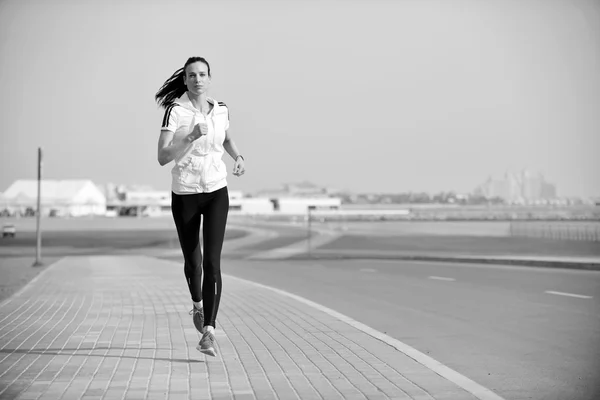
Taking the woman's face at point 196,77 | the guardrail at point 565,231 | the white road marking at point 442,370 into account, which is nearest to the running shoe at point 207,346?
the white road marking at point 442,370

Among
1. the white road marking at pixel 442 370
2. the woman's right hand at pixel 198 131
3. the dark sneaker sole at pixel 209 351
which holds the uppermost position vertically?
the woman's right hand at pixel 198 131

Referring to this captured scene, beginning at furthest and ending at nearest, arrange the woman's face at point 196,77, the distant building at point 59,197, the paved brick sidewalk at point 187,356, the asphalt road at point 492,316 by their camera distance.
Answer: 1. the distant building at point 59,197
2. the asphalt road at point 492,316
3. the woman's face at point 196,77
4. the paved brick sidewalk at point 187,356

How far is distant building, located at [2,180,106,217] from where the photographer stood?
136250 millimetres

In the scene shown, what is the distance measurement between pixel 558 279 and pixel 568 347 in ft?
32.1

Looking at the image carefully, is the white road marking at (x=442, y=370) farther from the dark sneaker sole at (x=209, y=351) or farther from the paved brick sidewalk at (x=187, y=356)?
the dark sneaker sole at (x=209, y=351)

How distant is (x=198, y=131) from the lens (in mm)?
6348

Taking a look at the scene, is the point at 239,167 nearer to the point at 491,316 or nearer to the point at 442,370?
the point at 442,370

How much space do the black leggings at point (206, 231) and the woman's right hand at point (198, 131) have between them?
1.62 ft

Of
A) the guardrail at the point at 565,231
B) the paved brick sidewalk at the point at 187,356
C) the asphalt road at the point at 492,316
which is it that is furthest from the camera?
the guardrail at the point at 565,231

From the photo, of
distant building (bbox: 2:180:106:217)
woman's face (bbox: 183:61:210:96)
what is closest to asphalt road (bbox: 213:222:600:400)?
woman's face (bbox: 183:61:210:96)

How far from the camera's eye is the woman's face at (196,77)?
6621 mm

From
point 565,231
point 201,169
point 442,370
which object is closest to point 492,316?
point 442,370

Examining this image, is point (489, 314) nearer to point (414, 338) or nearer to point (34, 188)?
point (414, 338)

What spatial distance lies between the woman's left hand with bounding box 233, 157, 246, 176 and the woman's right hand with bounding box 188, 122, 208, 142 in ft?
1.64
